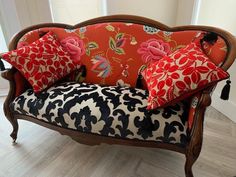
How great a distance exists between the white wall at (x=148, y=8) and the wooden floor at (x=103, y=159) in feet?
5.08

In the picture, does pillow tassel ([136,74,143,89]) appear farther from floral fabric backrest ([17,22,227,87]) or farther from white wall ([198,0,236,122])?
white wall ([198,0,236,122])

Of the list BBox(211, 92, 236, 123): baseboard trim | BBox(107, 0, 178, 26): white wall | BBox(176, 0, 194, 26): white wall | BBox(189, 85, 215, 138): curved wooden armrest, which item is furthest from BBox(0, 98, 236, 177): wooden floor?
BBox(107, 0, 178, 26): white wall

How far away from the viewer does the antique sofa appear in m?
1.01

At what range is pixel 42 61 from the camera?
1.33m

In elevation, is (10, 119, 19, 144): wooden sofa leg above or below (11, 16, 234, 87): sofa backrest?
below

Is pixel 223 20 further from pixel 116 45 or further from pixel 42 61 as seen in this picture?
pixel 42 61

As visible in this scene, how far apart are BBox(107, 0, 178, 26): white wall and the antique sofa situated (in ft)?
2.81

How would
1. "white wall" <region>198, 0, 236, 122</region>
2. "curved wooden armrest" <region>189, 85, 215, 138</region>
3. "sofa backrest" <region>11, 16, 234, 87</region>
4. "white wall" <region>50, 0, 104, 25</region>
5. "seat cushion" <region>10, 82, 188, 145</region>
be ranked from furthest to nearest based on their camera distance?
"white wall" <region>50, 0, 104, 25</region> < "white wall" <region>198, 0, 236, 122</region> < "sofa backrest" <region>11, 16, 234, 87</region> < "seat cushion" <region>10, 82, 188, 145</region> < "curved wooden armrest" <region>189, 85, 215, 138</region>

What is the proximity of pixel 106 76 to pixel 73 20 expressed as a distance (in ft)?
3.95

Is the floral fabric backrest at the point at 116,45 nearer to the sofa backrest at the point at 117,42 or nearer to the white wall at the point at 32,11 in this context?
the sofa backrest at the point at 117,42

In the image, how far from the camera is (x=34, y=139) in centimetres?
157

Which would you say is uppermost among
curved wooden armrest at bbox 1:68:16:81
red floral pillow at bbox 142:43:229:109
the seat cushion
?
red floral pillow at bbox 142:43:229:109

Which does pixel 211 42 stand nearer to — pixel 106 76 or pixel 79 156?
pixel 106 76

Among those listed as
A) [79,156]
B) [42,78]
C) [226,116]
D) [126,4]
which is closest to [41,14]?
[126,4]
